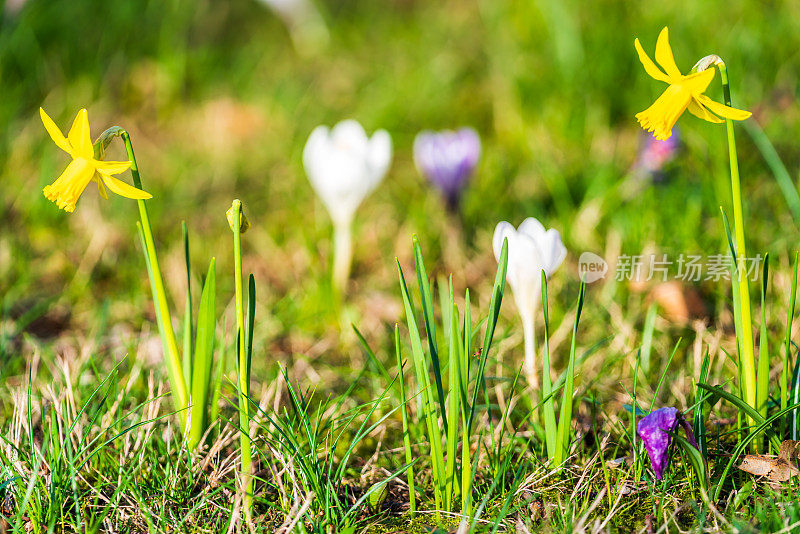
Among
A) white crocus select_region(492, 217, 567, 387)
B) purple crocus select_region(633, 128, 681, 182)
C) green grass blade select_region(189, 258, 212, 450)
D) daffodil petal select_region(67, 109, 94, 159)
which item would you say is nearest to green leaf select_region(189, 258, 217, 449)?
green grass blade select_region(189, 258, 212, 450)

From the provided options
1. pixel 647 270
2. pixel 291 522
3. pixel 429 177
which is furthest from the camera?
pixel 429 177

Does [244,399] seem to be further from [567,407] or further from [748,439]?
[748,439]

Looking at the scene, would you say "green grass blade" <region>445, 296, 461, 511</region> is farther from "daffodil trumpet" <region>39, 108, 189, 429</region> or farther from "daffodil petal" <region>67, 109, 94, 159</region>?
"daffodil petal" <region>67, 109, 94, 159</region>

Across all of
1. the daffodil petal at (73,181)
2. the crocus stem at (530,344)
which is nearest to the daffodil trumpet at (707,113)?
the crocus stem at (530,344)

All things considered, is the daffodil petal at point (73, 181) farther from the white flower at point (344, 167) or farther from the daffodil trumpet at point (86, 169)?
the white flower at point (344, 167)

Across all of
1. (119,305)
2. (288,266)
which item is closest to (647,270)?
(288,266)

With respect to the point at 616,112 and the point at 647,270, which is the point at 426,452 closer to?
the point at 647,270
